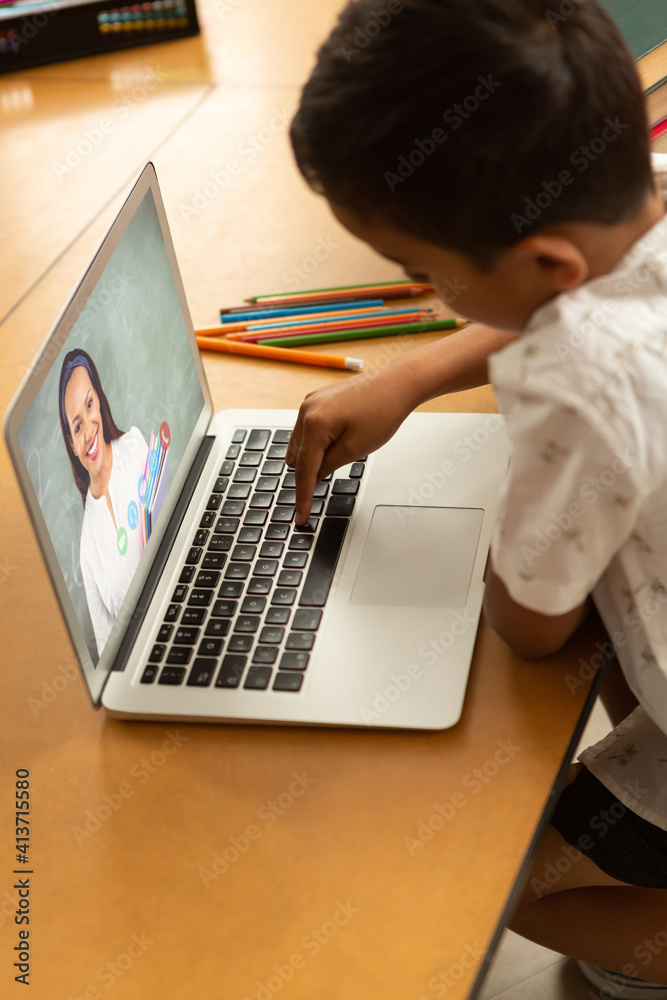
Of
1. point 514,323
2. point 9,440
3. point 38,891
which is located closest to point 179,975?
point 38,891

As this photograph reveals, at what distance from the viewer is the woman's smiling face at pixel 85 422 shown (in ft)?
2.15

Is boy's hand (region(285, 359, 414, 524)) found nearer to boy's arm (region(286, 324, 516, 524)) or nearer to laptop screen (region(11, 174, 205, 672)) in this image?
boy's arm (region(286, 324, 516, 524))

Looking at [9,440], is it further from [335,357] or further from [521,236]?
[335,357]

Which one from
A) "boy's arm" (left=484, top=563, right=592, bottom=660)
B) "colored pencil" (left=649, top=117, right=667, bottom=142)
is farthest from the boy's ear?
"colored pencil" (left=649, top=117, right=667, bottom=142)

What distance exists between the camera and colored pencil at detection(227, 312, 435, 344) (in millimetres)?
1028

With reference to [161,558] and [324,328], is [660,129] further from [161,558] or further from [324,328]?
[161,558]

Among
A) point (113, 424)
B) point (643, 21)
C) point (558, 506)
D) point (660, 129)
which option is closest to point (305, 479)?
point (113, 424)

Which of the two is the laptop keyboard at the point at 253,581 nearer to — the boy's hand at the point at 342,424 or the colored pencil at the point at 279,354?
the boy's hand at the point at 342,424

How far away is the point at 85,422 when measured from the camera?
68 centimetres

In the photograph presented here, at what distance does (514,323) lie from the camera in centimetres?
60

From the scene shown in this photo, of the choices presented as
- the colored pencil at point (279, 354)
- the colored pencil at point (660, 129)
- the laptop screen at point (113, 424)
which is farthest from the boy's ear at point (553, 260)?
the colored pencil at point (660, 129)

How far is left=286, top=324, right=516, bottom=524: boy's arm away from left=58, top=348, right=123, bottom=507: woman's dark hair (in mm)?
164

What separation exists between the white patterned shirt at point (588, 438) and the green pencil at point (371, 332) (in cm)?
43

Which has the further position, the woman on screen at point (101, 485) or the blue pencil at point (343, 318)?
the blue pencil at point (343, 318)
